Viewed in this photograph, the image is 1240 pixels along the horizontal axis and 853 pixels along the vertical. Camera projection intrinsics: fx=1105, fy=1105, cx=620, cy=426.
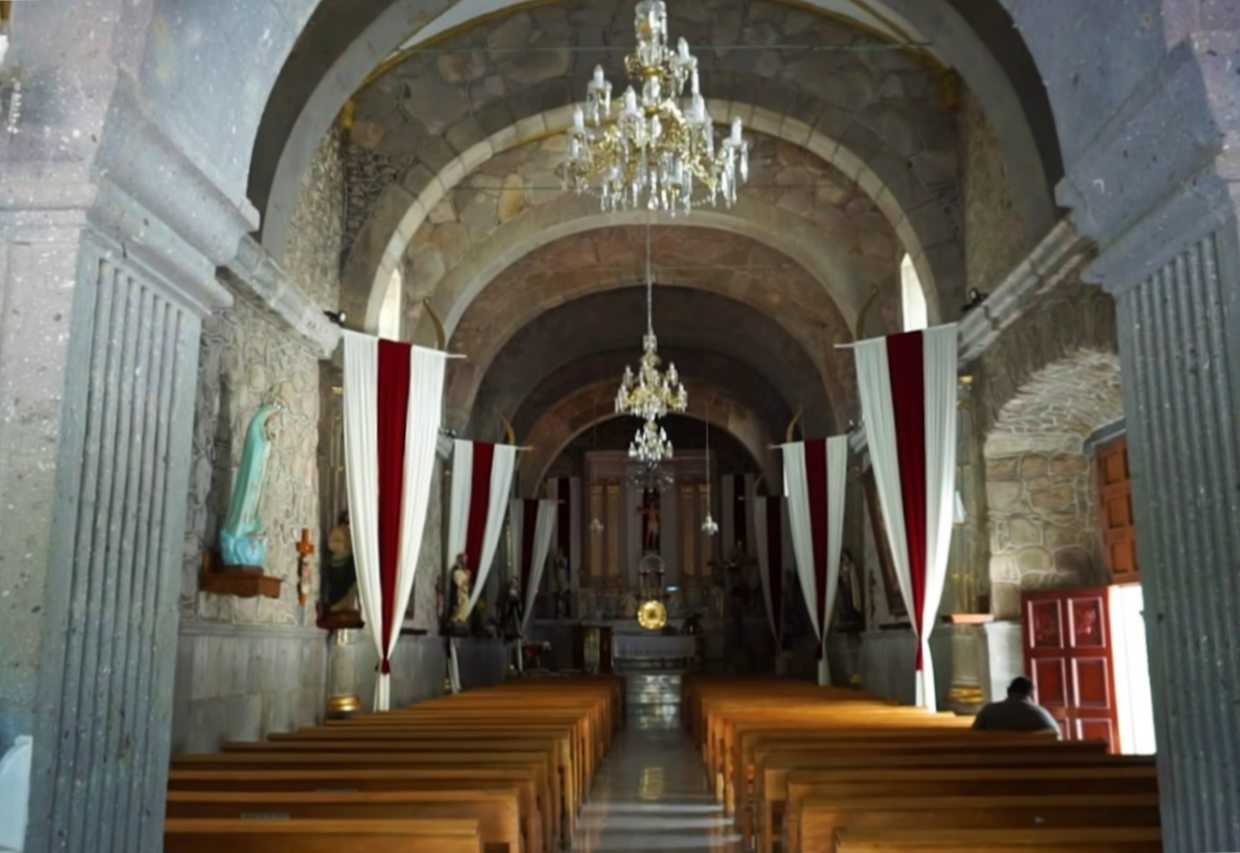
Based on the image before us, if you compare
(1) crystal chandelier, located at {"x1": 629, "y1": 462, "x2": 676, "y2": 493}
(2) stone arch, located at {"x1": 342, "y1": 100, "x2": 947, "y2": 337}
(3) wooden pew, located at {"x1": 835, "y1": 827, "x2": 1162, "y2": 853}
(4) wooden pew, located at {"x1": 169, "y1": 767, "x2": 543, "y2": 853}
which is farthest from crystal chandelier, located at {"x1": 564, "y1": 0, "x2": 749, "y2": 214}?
(1) crystal chandelier, located at {"x1": 629, "y1": 462, "x2": 676, "y2": 493}

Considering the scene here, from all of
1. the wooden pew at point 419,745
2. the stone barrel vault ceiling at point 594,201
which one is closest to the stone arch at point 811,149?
the stone barrel vault ceiling at point 594,201

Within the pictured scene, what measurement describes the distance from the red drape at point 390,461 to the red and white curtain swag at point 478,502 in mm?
3831

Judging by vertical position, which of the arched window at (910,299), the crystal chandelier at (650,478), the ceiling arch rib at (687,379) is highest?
the ceiling arch rib at (687,379)

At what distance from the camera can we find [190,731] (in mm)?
6719

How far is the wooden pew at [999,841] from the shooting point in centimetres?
308

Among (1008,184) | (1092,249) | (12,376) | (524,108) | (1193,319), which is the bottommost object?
(12,376)

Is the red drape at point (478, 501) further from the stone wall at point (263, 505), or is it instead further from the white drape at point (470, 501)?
the stone wall at point (263, 505)

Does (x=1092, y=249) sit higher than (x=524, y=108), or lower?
lower

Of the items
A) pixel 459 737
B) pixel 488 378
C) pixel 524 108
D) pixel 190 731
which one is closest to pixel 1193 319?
pixel 459 737

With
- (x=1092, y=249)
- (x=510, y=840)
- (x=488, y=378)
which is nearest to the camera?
(x=510, y=840)

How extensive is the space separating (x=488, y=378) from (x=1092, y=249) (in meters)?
11.8

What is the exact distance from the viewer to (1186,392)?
3025 mm

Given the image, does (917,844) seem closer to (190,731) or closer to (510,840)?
Answer: (510,840)

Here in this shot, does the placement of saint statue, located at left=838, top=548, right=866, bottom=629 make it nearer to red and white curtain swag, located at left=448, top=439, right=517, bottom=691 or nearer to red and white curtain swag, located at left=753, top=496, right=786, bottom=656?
red and white curtain swag, located at left=753, top=496, right=786, bottom=656
